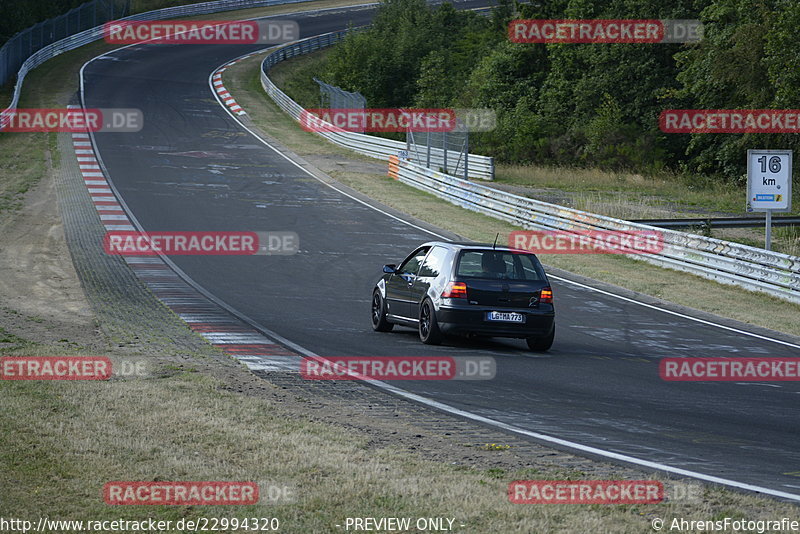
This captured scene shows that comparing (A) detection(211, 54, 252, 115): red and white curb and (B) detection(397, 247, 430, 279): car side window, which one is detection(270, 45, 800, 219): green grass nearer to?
(B) detection(397, 247, 430, 279): car side window

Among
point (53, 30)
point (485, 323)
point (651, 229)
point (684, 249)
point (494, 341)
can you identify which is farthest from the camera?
point (53, 30)

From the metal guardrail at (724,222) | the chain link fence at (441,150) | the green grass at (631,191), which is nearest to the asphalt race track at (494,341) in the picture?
the chain link fence at (441,150)

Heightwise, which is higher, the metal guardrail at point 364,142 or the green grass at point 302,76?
the green grass at point 302,76

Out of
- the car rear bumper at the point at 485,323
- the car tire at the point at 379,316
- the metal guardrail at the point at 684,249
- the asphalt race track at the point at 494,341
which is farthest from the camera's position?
the metal guardrail at the point at 684,249

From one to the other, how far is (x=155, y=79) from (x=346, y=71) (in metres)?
13.5

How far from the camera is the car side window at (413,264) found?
14812mm

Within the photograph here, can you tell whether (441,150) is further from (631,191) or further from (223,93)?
(223,93)

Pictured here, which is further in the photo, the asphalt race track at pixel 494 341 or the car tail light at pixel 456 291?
the car tail light at pixel 456 291

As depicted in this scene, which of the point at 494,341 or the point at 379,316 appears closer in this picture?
the point at 494,341

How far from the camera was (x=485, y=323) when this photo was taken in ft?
43.9

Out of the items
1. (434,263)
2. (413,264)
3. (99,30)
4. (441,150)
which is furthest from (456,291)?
(99,30)

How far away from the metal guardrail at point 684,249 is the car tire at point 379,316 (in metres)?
9.36

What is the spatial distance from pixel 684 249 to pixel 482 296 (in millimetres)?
11698

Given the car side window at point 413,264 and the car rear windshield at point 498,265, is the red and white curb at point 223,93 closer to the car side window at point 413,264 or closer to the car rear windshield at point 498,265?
the car side window at point 413,264
